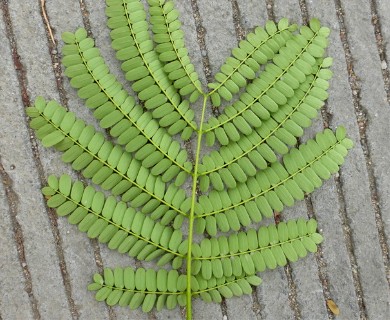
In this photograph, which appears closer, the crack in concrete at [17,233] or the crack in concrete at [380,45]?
the crack in concrete at [17,233]

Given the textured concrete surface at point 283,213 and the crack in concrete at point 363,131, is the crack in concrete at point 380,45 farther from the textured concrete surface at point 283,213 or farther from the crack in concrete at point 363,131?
the crack in concrete at point 363,131

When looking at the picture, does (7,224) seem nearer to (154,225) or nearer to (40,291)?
(40,291)

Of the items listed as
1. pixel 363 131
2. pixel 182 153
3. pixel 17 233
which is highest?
pixel 363 131

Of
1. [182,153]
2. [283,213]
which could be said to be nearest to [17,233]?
[182,153]

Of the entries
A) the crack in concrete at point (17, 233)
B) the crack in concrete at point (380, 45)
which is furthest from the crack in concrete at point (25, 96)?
the crack in concrete at point (380, 45)

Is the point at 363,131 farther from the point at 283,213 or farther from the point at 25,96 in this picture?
the point at 25,96

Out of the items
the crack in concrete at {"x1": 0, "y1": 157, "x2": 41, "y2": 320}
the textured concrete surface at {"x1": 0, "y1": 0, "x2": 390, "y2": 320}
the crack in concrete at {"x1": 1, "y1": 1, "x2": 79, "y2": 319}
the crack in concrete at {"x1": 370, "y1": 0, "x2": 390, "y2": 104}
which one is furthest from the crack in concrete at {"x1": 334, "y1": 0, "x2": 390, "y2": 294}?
the crack in concrete at {"x1": 0, "y1": 157, "x2": 41, "y2": 320}
